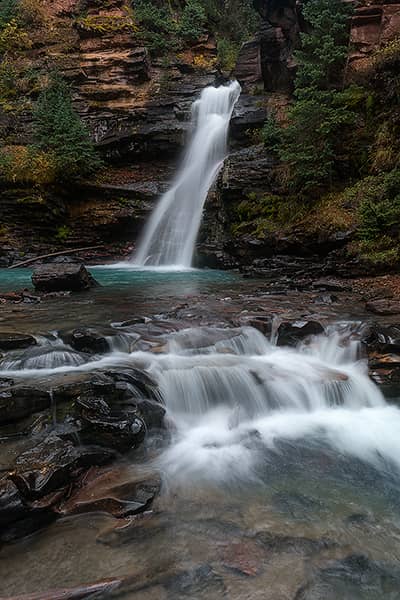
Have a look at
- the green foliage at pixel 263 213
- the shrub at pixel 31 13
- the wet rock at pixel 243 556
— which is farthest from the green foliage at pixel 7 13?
the wet rock at pixel 243 556

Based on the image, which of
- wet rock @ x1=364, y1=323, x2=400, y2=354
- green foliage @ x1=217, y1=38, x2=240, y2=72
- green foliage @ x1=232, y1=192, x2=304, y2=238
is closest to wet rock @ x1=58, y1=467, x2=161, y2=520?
wet rock @ x1=364, y1=323, x2=400, y2=354

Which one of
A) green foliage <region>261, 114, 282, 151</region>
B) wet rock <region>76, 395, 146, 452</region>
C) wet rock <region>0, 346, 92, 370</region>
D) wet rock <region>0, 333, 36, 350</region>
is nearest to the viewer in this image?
wet rock <region>76, 395, 146, 452</region>

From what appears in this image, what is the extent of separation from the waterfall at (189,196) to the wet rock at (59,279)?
582cm

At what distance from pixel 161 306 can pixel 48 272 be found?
356 cm

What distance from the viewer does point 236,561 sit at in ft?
8.90

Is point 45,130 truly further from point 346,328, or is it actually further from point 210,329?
point 346,328

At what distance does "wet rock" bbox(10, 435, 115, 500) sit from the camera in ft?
10.3

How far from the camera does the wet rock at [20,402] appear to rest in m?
3.88

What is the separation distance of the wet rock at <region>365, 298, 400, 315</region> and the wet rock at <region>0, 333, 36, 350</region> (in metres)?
5.93

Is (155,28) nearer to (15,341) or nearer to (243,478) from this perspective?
(15,341)

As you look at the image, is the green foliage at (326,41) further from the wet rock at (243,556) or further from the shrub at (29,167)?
the wet rock at (243,556)

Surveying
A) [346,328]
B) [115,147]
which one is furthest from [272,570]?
[115,147]

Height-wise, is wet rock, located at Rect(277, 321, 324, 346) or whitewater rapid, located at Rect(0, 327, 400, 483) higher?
wet rock, located at Rect(277, 321, 324, 346)

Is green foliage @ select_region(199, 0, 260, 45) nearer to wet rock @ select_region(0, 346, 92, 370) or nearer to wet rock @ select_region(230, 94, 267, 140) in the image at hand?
wet rock @ select_region(230, 94, 267, 140)
